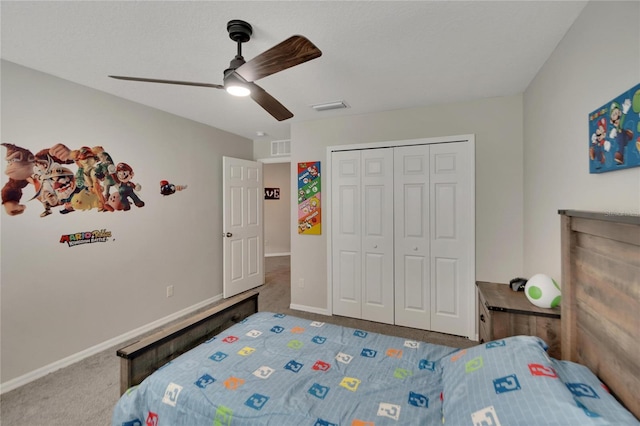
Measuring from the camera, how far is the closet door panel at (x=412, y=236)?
301 centimetres

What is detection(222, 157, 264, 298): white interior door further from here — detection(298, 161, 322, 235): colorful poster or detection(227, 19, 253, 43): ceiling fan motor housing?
detection(227, 19, 253, 43): ceiling fan motor housing

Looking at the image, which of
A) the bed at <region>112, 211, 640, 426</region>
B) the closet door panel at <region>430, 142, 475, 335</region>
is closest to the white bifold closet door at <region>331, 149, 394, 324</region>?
the closet door panel at <region>430, 142, 475, 335</region>

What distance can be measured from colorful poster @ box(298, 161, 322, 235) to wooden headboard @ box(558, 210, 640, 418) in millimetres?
2464

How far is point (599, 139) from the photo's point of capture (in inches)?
52.4

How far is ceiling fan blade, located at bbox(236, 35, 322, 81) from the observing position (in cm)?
130

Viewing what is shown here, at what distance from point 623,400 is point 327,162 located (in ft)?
9.57

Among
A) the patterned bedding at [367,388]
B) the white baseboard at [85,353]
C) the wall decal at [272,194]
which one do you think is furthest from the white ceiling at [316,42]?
the wall decal at [272,194]

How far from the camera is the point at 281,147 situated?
4.47 m

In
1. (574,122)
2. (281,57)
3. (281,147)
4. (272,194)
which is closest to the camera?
(281,57)

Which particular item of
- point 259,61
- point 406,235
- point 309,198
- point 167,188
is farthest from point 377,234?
point 167,188

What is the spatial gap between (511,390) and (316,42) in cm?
205

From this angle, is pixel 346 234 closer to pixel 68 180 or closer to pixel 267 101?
pixel 267 101

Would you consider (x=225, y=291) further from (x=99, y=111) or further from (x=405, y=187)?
(x=405, y=187)

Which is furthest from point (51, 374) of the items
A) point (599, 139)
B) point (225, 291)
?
point (599, 139)
